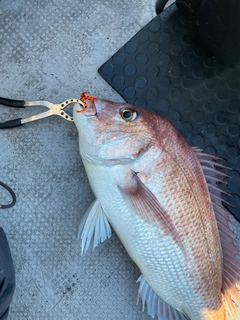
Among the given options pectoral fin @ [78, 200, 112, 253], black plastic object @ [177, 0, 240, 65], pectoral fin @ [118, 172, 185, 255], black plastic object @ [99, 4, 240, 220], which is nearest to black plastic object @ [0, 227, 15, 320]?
pectoral fin @ [78, 200, 112, 253]

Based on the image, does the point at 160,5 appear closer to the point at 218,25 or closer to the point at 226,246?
the point at 218,25

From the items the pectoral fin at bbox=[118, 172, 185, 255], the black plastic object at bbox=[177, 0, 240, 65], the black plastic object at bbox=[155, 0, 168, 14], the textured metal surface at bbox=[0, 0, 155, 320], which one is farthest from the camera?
the black plastic object at bbox=[155, 0, 168, 14]

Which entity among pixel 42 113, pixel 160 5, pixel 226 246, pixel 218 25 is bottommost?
pixel 42 113

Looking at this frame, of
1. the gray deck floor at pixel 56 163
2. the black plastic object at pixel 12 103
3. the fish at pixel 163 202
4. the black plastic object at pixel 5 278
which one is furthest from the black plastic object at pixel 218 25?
the black plastic object at pixel 5 278

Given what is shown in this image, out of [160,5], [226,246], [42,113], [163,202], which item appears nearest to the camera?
[163,202]

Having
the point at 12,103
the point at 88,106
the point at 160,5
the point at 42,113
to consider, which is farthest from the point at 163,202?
the point at 160,5

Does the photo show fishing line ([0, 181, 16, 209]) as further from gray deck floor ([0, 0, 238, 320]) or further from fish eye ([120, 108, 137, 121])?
fish eye ([120, 108, 137, 121])
